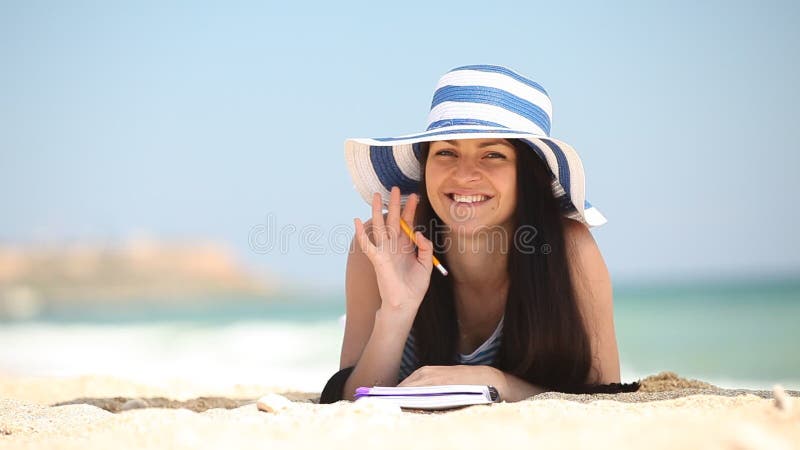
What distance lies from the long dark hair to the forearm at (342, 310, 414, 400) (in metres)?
0.39

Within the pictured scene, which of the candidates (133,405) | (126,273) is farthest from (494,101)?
(126,273)

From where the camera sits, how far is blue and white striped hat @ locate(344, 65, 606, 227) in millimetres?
3324

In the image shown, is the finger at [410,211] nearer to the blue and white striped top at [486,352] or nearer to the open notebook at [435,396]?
the blue and white striped top at [486,352]

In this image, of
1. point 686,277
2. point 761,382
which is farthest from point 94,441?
point 686,277

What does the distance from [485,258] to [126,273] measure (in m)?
19.2

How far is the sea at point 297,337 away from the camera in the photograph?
11359mm

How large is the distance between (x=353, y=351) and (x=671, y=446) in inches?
88.8

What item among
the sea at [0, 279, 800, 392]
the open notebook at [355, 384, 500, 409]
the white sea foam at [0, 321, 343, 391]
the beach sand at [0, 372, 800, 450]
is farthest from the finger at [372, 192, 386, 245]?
the white sea foam at [0, 321, 343, 391]

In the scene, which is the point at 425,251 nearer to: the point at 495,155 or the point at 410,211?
the point at 410,211

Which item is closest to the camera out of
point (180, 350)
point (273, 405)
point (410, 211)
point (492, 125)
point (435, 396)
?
point (273, 405)

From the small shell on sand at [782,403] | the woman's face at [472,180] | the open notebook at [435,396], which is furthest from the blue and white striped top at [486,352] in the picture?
the small shell on sand at [782,403]

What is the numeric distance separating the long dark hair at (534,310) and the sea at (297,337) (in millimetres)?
4425

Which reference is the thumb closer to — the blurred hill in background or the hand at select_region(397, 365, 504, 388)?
the hand at select_region(397, 365, 504, 388)

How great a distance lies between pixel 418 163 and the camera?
384cm
